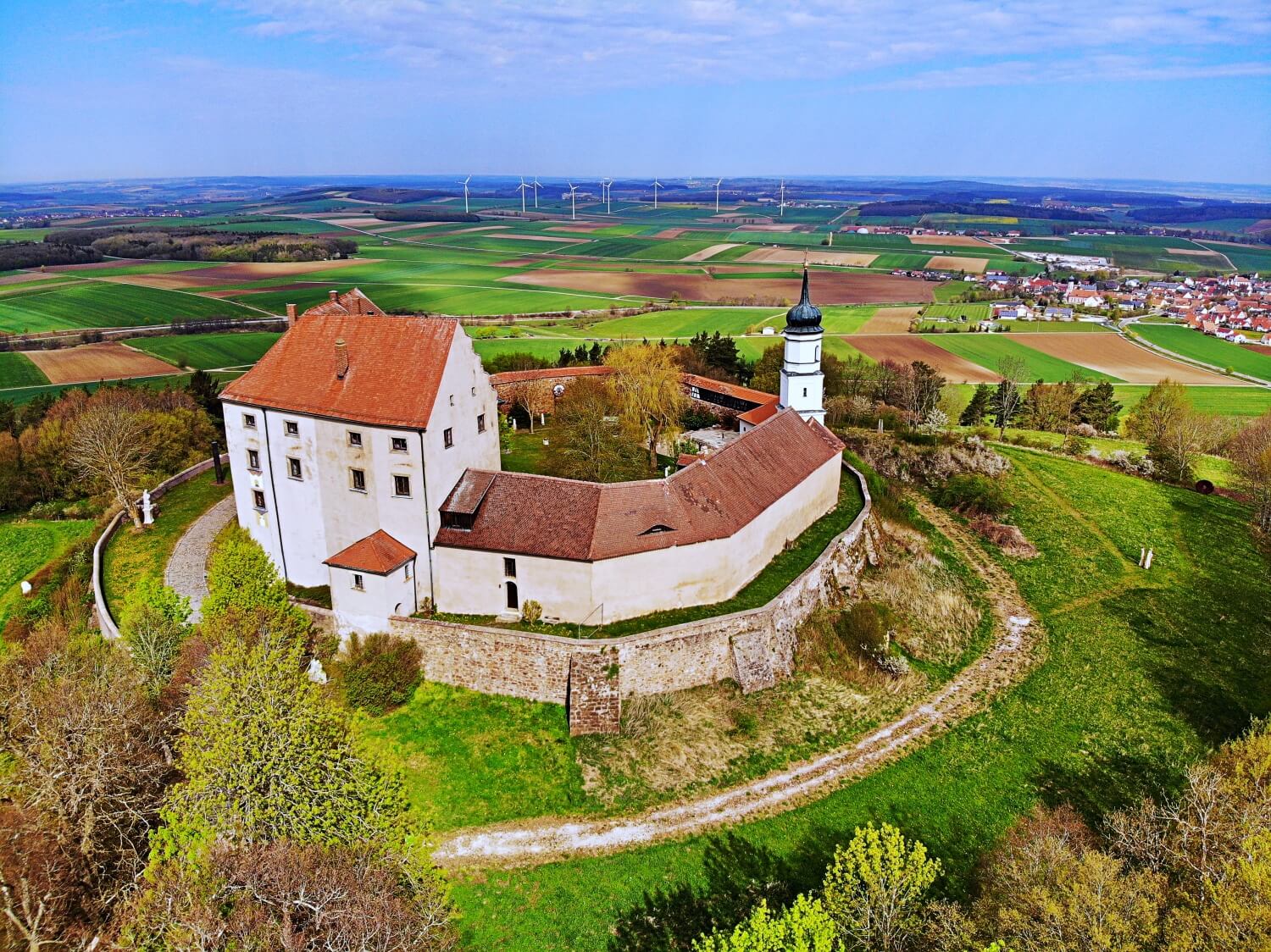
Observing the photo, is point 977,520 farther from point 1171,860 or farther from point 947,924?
point 947,924

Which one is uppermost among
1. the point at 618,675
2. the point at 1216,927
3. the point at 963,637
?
the point at 1216,927

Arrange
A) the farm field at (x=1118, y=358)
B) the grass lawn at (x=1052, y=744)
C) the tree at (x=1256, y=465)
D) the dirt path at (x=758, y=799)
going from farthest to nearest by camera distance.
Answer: the farm field at (x=1118, y=358)
the tree at (x=1256, y=465)
the dirt path at (x=758, y=799)
the grass lawn at (x=1052, y=744)

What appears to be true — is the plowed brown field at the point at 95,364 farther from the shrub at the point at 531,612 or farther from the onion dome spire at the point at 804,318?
the shrub at the point at 531,612

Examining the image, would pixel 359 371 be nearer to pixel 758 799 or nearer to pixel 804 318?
pixel 758 799

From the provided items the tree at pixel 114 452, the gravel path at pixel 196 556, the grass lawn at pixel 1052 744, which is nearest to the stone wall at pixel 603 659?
the grass lawn at pixel 1052 744

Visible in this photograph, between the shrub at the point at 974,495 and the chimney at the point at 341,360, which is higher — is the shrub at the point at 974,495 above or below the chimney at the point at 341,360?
below

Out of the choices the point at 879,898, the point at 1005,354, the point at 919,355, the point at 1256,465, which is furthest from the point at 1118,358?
the point at 879,898

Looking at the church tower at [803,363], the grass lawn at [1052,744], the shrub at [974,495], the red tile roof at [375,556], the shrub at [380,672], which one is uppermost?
the church tower at [803,363]

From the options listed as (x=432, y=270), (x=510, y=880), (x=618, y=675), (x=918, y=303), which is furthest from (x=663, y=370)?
(x=432, y=270)
